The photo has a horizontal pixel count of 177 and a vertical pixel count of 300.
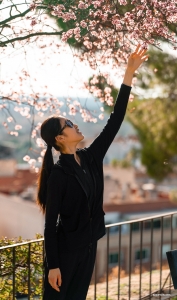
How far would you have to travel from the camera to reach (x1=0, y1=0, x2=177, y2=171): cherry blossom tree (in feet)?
13.6

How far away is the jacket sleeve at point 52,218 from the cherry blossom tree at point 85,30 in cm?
130

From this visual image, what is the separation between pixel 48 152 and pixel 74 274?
67 centimetres

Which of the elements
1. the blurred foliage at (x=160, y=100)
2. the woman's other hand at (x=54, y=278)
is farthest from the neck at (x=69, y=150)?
the blurred foliage at (x=160, y=100)

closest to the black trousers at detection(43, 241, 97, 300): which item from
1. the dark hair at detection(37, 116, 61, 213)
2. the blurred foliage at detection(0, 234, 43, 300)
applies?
the dark hair at detection(37, 116, 61, 213)

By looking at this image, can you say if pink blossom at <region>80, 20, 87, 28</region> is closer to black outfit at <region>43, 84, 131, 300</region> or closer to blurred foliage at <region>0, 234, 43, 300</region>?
black outfit at <region>43, 84, 131, 300</region>

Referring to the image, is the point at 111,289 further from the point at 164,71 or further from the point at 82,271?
the point at 164,71

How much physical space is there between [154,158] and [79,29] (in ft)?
72.4

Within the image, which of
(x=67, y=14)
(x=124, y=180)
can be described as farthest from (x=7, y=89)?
(x=124, y=180)

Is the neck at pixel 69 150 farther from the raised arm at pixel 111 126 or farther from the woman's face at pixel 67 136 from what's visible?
the raised arm at pixel 111 126

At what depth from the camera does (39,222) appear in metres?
36.0

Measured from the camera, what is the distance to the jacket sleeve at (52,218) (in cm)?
291

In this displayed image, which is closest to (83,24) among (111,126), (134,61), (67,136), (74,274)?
(134,61)

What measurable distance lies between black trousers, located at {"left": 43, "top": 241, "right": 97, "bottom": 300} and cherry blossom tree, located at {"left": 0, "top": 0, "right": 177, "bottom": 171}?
1489 mm

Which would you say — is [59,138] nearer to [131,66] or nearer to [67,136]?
[67,136]
